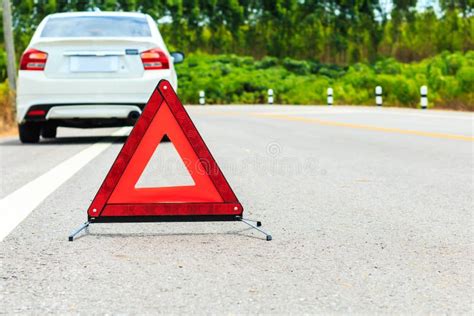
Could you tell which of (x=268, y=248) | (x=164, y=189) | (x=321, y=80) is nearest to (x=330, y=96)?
(x=321, y=80)

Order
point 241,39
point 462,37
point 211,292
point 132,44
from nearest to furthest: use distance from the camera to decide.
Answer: point 211,292, point 132,44, point 462,37, point 241,39

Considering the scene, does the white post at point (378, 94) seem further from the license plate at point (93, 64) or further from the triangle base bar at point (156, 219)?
the triangle base bar at point (156, 219)

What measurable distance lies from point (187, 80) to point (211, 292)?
134ft

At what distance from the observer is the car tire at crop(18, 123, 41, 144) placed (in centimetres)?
1266

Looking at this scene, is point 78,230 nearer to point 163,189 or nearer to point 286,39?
point 163,189

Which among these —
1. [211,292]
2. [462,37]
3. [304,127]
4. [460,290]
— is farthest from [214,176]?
[462,37]

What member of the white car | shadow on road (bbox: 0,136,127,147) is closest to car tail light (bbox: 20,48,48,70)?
the white car

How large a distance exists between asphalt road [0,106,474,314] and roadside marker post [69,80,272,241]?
122mm

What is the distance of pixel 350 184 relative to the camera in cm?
762

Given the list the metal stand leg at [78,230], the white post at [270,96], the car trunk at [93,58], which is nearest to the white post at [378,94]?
the white post at [270,96]

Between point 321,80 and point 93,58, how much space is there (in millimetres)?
28110

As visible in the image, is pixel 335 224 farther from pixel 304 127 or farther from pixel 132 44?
pixel 304 127

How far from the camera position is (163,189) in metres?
5.38

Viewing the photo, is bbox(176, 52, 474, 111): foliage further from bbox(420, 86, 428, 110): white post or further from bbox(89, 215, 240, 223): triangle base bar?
bbox(89, 215, 240, 223): triangle base bar
